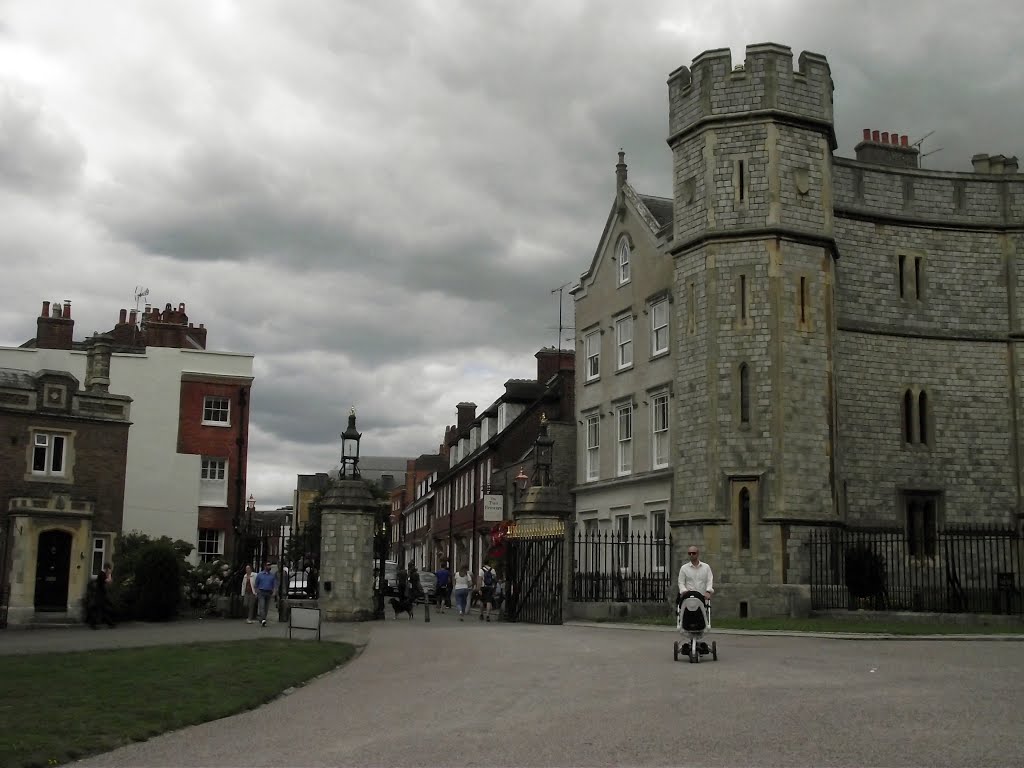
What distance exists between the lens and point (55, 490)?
3045cm

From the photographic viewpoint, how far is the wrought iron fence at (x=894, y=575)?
24922 millimetres

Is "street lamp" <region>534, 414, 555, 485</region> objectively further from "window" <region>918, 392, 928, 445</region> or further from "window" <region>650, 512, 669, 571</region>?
"window" <region>918, 392, 928, 445</region>

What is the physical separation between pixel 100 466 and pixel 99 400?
1936 millimetres

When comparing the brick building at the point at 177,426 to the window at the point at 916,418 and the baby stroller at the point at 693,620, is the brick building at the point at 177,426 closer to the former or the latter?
the window at the point at 916,418

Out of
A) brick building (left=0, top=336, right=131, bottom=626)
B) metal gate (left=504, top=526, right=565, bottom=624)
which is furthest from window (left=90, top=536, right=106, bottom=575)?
metal gate (left=504, top=526, right=565, bottom=624)

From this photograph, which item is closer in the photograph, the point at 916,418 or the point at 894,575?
the point at 894,575

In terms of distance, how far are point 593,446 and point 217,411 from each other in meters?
15.6

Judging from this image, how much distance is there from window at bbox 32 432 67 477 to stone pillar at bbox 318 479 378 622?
29.1 feet

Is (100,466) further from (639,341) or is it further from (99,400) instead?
(639,341)

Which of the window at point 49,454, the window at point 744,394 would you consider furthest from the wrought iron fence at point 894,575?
the window at point 49,454

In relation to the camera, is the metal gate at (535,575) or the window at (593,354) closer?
the metal gate at (535,575)

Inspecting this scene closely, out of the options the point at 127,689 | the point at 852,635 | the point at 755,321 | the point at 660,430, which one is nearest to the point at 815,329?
the point at 755,321

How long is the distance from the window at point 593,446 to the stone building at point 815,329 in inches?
134

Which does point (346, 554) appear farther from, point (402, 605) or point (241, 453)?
point (241, 453)
